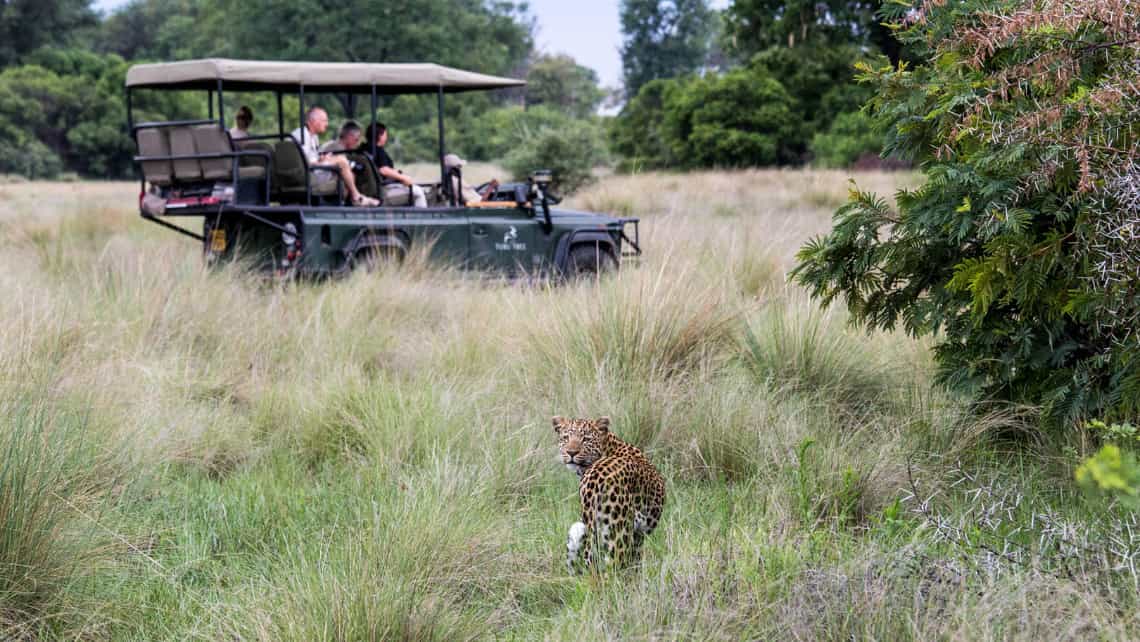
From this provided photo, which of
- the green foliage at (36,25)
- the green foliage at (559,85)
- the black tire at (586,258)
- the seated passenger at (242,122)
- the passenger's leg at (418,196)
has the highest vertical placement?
the green foliage at (36,25)

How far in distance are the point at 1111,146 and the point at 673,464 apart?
2247 mm

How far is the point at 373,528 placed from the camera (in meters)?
4.01

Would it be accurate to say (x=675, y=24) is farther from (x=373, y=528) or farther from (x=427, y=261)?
(x=373, y=528)

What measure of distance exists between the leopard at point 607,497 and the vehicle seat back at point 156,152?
7.03 metres

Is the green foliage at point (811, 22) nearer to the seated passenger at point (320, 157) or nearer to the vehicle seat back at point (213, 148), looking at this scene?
the seated passenger at point (320, 157)

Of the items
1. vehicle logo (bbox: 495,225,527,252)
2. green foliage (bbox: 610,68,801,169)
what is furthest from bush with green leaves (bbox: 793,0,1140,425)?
green foliage (bbox: 610,68,801,169)

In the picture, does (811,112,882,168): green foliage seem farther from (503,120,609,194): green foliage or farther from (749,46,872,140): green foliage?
(503,120,609,194): green foliage

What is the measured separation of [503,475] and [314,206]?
242 inches

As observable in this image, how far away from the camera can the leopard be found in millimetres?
3646

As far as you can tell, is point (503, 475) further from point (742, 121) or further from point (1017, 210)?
point (742, 121)

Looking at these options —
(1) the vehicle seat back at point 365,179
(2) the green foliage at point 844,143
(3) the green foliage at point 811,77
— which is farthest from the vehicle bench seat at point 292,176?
(3) the green foliage at point 811,77

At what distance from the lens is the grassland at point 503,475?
11.0 ft

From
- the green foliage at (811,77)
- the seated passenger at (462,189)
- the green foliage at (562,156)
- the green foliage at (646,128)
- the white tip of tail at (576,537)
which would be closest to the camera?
the white tip of tail at (576,537)

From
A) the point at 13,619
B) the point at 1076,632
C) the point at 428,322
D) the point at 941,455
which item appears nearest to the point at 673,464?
the point at 941,455
